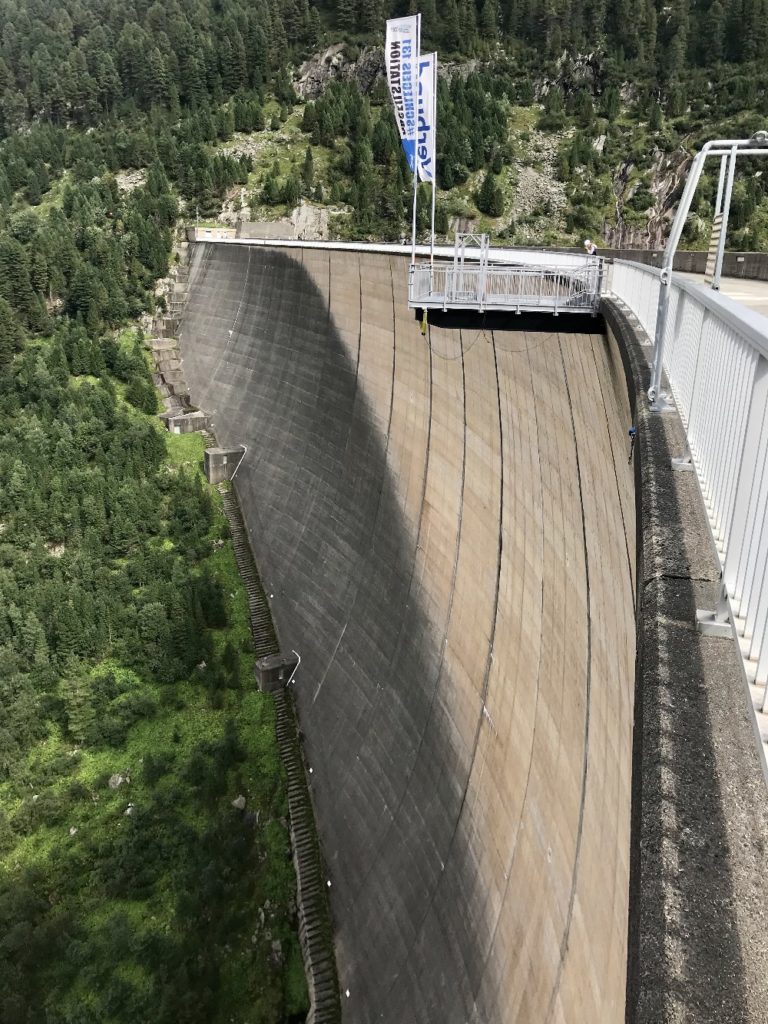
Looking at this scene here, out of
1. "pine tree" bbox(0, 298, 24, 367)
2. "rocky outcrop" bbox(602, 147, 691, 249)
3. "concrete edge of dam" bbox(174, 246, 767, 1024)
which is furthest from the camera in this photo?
"rocky outcrop" bbox(602, 147, 691, 249)

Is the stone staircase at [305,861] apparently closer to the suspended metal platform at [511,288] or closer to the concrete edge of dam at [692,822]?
the suspended metal platform at [511,288]

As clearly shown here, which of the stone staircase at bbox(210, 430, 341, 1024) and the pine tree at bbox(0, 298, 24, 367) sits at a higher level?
the pine tree at bbox(0, 298, 24, 367)

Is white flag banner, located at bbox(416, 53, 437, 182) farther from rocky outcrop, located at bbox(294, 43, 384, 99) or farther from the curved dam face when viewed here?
rocky outcrop, located at bbox(294, 43, 384, 99)

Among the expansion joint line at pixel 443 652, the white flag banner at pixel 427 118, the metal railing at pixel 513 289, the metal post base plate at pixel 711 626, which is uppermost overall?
the white flag banner at pixel 427 118

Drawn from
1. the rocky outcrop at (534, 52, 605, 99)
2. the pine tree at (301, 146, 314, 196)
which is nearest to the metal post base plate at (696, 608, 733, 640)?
the pine tree at (301, 146, 314, 196)

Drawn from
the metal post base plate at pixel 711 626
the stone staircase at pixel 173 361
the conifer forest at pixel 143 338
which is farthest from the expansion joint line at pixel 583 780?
the stone staircase at pixel 173 361

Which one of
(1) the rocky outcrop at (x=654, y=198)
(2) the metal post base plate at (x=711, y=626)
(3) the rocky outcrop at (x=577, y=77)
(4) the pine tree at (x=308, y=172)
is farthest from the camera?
(3) the rocky outcrop at (x=577, y=77)

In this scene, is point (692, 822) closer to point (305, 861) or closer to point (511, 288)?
point (511, 288)
